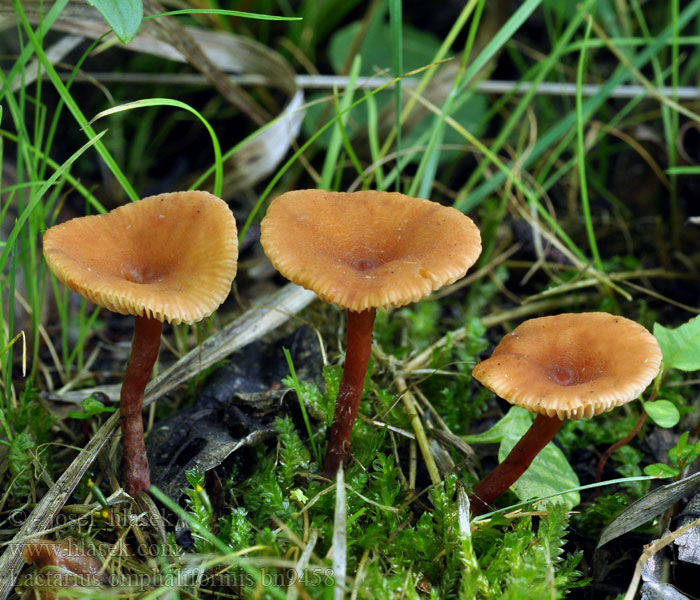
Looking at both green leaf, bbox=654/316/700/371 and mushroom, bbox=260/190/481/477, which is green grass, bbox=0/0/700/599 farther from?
green leaf, bbox=654/316/700/371

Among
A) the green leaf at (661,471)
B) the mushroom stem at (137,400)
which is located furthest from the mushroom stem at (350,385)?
the green leaf at (661,471)

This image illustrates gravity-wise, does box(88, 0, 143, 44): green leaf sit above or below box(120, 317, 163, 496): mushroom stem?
above

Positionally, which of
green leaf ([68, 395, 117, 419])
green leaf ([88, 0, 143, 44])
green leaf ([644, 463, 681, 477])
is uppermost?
green leaf ([88, 0, 143, 44])

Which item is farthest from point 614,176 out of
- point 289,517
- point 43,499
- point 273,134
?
point 43,499

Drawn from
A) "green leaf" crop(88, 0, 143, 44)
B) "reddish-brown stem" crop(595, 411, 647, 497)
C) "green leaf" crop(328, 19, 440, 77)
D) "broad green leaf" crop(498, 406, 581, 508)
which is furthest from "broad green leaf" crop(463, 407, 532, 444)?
"green leaf" crop(328, 19, 440, 77)

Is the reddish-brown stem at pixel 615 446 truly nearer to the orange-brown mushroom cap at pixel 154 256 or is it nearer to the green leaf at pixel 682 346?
the green leaf at pixel 682 346

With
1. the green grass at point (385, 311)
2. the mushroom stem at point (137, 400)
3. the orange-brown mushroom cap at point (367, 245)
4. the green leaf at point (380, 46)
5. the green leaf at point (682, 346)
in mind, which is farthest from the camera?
the green leaf at point (380, 46)
